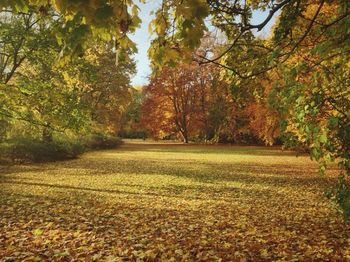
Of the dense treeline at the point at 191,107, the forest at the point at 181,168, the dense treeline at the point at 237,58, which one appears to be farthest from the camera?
the dense treeline at the point at 191,107

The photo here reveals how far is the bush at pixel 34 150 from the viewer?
1998 cm

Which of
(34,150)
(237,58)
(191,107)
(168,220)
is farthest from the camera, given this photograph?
(191,107)

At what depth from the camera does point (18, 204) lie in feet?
31.3

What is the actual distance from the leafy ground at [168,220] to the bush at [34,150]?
6.02 m

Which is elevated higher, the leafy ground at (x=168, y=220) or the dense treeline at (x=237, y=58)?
the dense treeline at (x=237, y=58)

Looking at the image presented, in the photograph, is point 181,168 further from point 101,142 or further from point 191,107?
point 191,107

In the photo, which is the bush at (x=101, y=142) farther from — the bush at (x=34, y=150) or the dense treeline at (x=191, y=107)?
the dense treeline at (x=191, y=107)

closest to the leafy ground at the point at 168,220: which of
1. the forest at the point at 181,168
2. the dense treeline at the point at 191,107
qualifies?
the forest at the point at 181,168

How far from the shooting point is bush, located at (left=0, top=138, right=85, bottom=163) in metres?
20.0

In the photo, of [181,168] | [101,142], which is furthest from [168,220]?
[101,142]

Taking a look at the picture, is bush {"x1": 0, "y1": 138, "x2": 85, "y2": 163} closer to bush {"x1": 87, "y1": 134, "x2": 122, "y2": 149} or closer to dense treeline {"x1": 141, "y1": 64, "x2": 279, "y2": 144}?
bush {"x1": 87, "y1": 134, "x2": 122, "y2": 149}

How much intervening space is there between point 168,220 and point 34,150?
15414mm

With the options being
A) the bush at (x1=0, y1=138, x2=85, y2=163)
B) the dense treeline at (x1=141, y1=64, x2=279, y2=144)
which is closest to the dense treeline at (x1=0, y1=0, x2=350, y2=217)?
the bush at (x1=0, y1=138, x2=85, y2=163)

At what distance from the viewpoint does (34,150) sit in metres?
21.1
